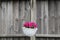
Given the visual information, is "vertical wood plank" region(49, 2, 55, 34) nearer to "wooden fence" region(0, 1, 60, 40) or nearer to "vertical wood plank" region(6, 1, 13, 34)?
"wooden fence" region(0, 1, 60, 40)

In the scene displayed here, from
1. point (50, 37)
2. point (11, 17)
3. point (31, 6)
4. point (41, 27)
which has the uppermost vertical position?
point (31, 6)

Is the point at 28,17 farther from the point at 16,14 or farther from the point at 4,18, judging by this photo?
the point at 4,18

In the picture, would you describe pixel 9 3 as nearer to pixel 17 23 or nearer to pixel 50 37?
pixel 17 23

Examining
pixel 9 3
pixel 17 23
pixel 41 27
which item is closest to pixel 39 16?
pixel 41 27

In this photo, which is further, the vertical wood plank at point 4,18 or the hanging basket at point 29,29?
the vertical wood plank at point 4,18

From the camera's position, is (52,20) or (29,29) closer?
(29,29)

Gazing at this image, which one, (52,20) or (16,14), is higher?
(16,14)

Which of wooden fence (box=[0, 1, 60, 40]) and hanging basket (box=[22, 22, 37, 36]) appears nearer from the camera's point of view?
hanging basket (box=[22, 22, 37, 36])

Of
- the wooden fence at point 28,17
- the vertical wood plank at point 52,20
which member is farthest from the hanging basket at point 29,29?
the vertical wood plank at point 52,20

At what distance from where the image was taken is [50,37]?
2564 millimetres

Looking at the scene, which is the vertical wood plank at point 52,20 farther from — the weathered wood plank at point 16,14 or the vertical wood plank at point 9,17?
the vertical wood plank at point 9,17

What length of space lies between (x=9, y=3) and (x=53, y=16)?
76cm

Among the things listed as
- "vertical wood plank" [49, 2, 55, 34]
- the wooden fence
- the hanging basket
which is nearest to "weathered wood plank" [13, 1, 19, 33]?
the wooden fence

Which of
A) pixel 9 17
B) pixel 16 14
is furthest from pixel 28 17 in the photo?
pixel 9 17
